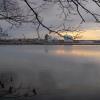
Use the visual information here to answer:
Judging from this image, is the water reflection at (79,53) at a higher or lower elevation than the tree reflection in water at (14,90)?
lower

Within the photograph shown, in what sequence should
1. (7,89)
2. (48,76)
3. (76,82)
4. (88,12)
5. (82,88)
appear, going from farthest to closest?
(48,76) < (76,82) < (82,88) < (7,89) < (88,12)

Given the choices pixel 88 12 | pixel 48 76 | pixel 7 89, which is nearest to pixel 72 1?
pixel 88 12

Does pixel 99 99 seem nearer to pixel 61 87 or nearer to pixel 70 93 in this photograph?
pixel 70 93

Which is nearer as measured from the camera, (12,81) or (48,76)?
(12,81)

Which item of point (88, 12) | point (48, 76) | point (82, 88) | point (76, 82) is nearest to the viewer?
point (88, 12)

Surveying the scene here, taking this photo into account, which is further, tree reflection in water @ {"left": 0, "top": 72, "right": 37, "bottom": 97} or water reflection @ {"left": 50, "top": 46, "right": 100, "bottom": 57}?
water reflection @ {"left": 50, "top": 46, "right": 100, "bottom": 57}

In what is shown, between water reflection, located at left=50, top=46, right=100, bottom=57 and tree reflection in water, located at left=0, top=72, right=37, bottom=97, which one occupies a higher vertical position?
tree reflection in water, located at left=0, top=72, right=37, bottom=97

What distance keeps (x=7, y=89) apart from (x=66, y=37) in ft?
15.4

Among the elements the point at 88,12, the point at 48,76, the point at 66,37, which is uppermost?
the point at 88,12

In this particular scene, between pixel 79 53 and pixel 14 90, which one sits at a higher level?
pixel 14 90

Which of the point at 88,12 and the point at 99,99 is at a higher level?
the point at 88,12

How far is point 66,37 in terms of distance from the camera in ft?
31.2

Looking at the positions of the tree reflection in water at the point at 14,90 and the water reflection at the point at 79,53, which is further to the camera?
the water reflection at the point at 79,53

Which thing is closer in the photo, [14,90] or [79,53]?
[14,90]
